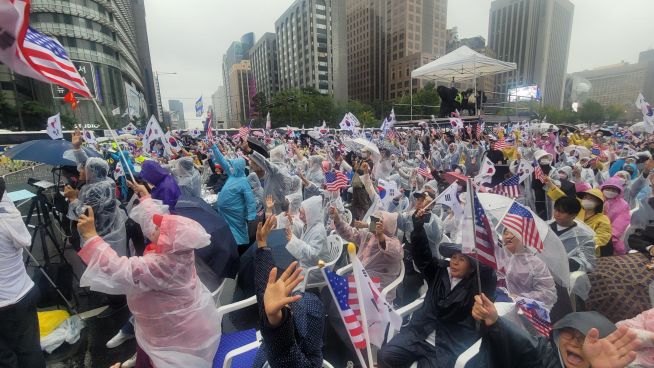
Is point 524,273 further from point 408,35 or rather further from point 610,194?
point 408,35

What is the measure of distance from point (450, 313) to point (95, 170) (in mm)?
4185

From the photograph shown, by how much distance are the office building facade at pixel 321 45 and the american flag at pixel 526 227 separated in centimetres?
8359

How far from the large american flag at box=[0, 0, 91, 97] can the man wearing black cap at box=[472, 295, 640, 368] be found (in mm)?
3459

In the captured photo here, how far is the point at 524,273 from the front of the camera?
111 inches

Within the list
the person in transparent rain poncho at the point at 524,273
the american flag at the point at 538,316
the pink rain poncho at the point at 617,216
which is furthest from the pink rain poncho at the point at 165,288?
the pink rain poncho at the point at 617,216

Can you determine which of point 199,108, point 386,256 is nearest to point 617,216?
point 386,256

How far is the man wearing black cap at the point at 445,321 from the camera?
8.09ft

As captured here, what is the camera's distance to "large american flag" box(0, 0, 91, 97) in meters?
2.11

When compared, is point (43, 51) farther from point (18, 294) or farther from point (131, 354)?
point (131, 354)

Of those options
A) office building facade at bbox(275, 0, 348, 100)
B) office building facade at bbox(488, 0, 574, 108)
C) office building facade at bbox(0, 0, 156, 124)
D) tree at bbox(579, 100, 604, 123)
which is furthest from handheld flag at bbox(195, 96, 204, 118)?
tree at bbox(579, 100, 604, 123)

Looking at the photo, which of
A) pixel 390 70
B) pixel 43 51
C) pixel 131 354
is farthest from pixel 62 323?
pixel 390 70

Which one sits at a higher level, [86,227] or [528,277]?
[86,227]

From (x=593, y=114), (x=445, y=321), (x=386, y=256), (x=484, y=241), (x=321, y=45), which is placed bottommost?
(x=445, y=321)

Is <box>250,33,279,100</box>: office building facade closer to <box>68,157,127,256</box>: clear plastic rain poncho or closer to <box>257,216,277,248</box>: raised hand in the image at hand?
<box>68,157,127,256</box>: clear plastic rain poncho
